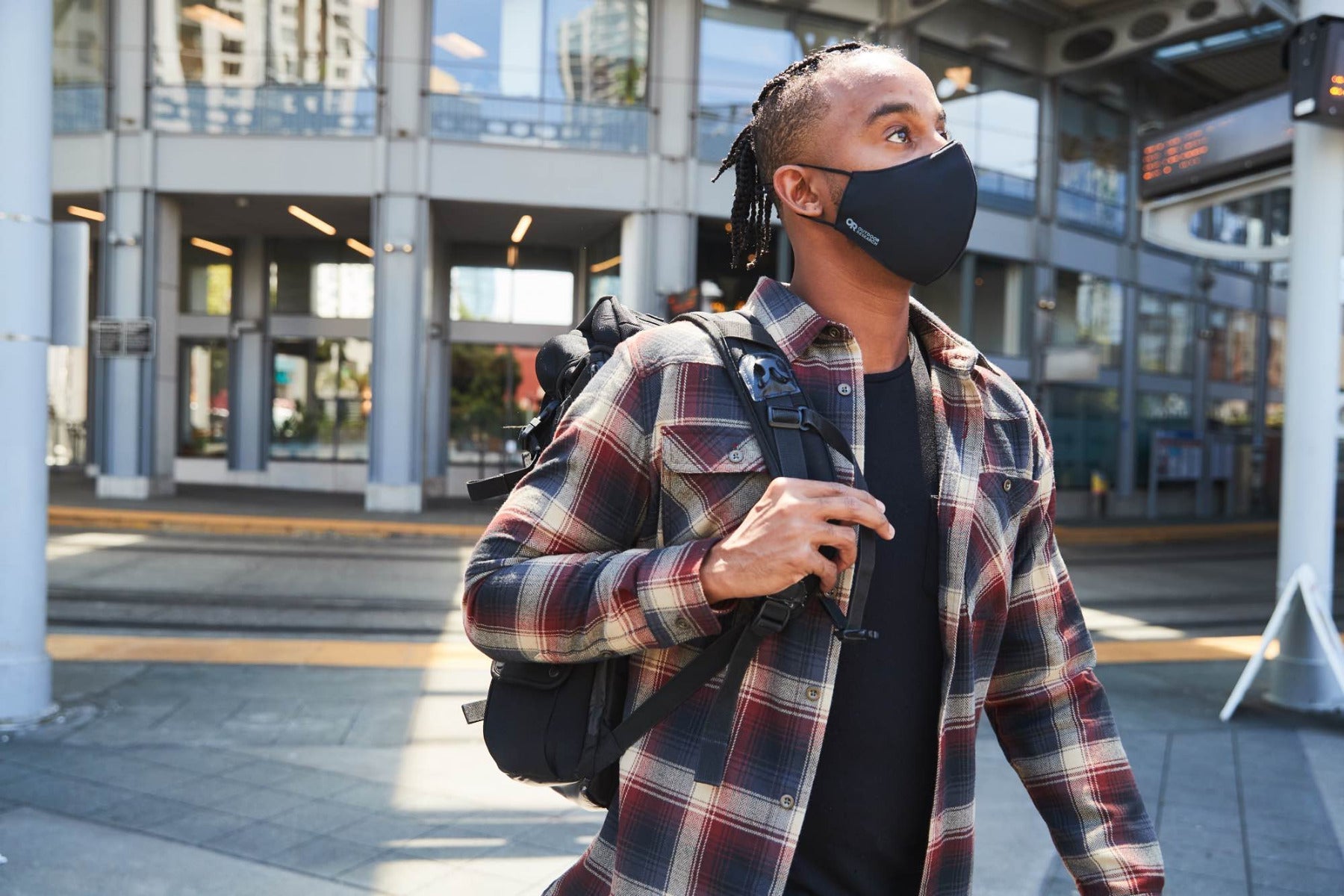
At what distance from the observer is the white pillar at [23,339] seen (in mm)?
5660

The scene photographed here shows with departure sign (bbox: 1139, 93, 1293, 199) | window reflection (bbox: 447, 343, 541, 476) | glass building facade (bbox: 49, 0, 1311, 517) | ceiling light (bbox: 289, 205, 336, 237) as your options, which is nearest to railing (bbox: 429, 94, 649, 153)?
glass building facade (bbox: 49, 0, 1311, 517)

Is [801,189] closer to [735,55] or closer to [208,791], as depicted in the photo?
[208,791]

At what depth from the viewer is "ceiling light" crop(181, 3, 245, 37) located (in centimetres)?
2000

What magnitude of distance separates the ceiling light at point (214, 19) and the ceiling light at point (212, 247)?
5.87 metres

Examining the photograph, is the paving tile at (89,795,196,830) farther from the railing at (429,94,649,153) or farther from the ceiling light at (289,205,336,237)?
the ceiling light at (289,205,336,237)

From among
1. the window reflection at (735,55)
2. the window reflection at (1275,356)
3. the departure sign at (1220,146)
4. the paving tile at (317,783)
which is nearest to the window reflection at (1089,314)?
the window reflection at (735,55)

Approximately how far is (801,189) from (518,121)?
19038 mm

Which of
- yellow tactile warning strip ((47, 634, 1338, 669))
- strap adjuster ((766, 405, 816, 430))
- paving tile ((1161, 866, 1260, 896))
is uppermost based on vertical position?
strap adjuster ((766, 405, 816, 430))

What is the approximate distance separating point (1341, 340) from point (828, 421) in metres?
→ 6.63

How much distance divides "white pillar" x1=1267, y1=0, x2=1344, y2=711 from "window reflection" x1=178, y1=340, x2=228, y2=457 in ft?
74.4

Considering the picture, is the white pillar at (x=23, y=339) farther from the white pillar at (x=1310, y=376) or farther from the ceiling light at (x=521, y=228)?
the ceiling light at (x=521, y=228)

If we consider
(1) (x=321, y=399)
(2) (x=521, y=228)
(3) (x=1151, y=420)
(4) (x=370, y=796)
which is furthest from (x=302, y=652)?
(3) (x=1151, y=420)

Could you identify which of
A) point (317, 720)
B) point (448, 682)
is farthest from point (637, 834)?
point (448, 682)

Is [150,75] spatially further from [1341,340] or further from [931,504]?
[931,504]
